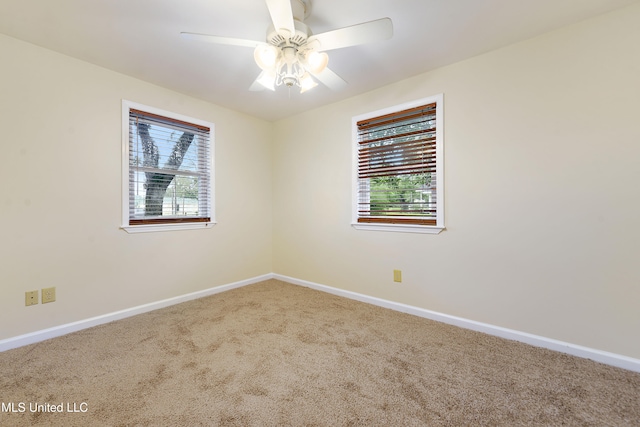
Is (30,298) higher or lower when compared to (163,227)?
lower

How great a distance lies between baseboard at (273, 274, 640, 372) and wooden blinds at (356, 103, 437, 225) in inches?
33.7

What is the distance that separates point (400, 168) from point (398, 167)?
2 cm

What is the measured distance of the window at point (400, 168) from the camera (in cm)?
256

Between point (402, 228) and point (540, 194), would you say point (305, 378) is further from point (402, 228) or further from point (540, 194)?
point (540, 194)

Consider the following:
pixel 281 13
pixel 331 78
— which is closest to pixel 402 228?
pixel 331 78

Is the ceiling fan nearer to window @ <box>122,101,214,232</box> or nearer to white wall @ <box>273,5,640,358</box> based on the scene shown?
white wall @ <box>273,5,640,358</box>

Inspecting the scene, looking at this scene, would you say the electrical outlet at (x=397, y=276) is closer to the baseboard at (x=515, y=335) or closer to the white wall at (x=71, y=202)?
the baseboard at (x=515, y=335)

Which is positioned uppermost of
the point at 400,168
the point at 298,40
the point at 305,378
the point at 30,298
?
the point at 298,40

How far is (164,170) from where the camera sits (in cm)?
292

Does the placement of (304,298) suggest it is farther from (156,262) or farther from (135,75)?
(135,75)

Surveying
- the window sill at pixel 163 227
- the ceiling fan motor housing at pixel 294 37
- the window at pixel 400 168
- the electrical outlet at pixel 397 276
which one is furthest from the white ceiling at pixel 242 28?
the electrical outlet at pixel 397 276

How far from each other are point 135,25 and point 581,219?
338 centimetres

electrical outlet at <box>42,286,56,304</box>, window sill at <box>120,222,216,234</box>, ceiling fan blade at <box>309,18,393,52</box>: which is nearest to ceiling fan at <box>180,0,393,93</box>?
ceiling fan blade at <box>309,18,393,52</box>

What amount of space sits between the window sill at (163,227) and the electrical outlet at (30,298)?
76 cm
